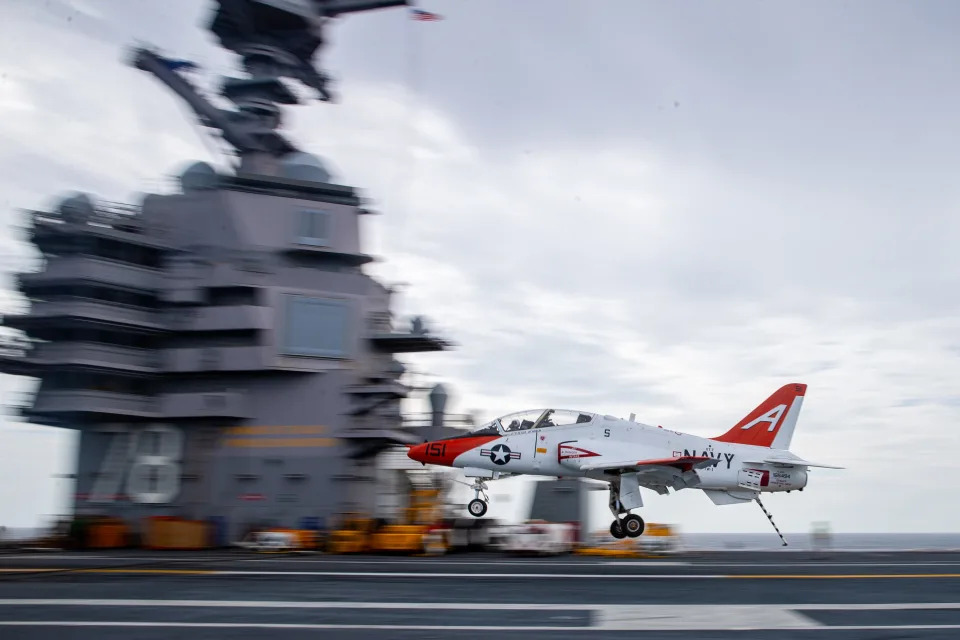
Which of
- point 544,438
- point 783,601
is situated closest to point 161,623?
point 783,601

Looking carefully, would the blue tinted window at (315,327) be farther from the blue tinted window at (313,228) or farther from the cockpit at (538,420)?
the cockpit at (538,420)

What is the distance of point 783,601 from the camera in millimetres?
11289

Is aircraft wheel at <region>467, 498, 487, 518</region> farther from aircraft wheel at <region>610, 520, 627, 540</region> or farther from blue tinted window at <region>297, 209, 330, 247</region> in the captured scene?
blue tinted window at <region>297, 209, 330, 247</region>

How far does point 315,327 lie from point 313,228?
10.0 feet

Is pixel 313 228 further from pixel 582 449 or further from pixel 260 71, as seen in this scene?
pixel 582 449

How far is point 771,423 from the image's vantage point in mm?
24453

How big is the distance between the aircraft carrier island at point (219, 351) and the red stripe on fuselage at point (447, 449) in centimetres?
295

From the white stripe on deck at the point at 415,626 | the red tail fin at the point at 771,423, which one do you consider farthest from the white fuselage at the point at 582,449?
the white stripe on deck at the point at 415,626

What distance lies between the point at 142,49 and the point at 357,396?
45.4ft

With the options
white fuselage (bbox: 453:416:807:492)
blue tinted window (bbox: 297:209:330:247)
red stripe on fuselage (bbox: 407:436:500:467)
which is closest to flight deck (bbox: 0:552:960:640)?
white fuselage (bbox: 453:416:807:492)

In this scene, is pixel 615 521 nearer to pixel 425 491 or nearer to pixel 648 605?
pixel 425 491

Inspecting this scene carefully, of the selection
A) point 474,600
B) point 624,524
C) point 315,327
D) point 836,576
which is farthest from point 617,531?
point 474,600

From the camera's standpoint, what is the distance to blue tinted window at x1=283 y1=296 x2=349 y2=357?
86.6 ft

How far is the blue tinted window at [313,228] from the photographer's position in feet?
88.7
